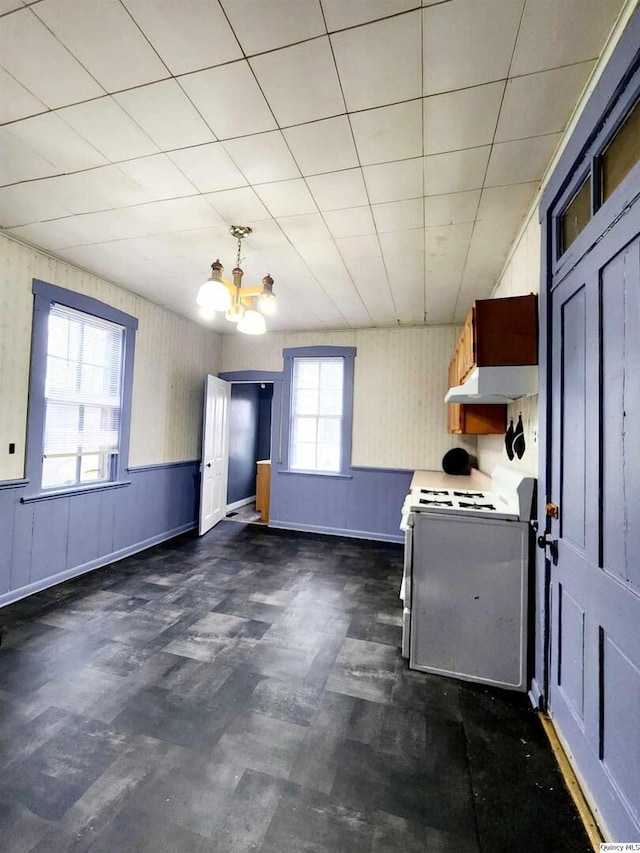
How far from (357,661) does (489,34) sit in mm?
3054

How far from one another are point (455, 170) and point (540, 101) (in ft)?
1.56

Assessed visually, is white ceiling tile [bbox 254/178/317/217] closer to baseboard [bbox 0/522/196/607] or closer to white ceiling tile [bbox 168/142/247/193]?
white ceiling tile [bbox 168/142/247/193]

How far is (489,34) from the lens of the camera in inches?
50.7

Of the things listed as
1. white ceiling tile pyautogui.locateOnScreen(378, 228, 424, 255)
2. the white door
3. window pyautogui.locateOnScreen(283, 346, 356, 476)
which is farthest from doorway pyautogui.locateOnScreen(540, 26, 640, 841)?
the white door

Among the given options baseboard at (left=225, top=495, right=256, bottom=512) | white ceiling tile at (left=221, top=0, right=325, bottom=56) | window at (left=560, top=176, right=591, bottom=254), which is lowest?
baseboard at (left=225, top=495, right=256, bottom=512)

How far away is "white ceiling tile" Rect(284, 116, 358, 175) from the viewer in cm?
172

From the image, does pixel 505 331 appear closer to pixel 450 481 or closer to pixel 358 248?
pixel 358 248

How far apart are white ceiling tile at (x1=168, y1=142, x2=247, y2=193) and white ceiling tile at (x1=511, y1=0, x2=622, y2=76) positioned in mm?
1377

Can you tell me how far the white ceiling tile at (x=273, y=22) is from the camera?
1.22 meters

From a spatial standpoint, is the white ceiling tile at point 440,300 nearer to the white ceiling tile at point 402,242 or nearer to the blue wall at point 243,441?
the white ceiling tile at point 402,242

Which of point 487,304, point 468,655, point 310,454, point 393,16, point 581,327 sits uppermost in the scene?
point 393,16

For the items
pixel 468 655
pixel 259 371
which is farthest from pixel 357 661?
pixel 259 371

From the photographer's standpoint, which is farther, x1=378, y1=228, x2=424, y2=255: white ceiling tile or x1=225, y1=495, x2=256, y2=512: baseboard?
x1=225, y1=495, x2=256, y2=512: baseboard

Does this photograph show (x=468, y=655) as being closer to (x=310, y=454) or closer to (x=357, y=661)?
(x=357, y=661)
